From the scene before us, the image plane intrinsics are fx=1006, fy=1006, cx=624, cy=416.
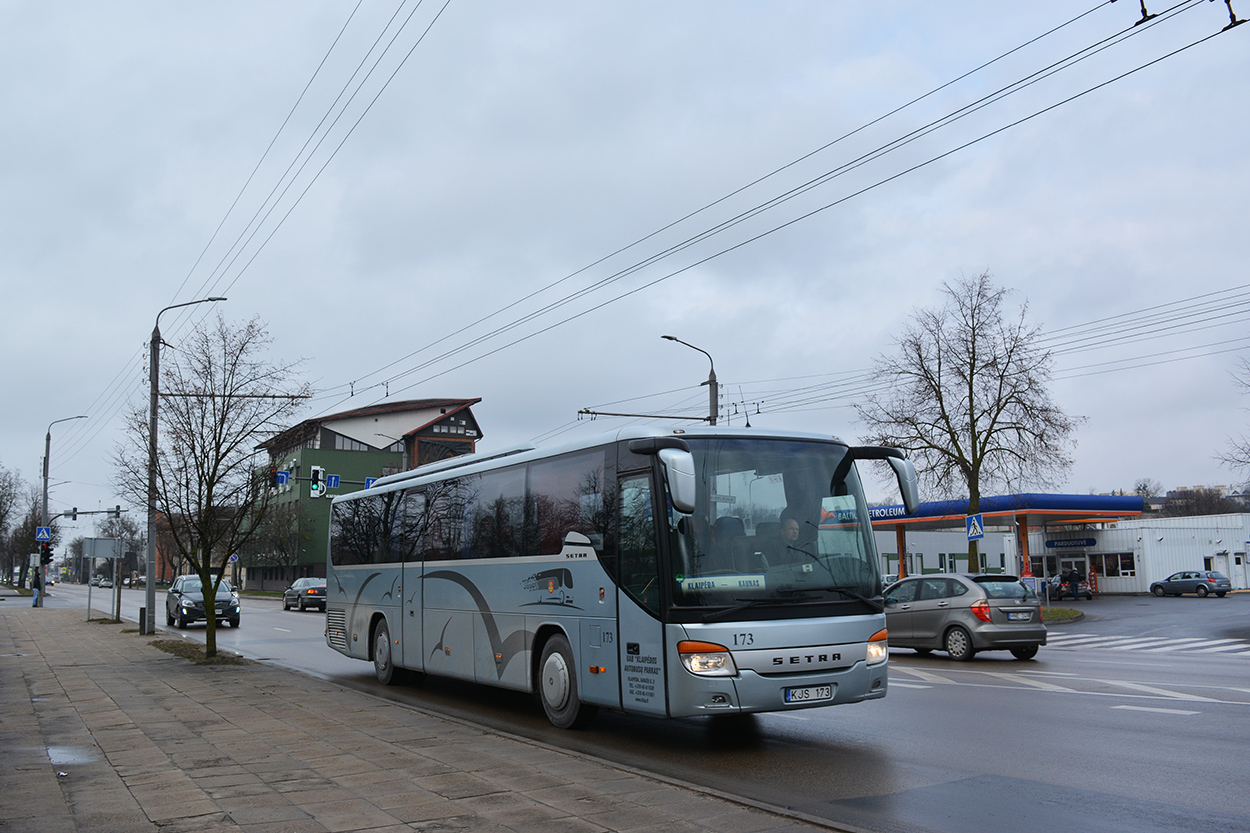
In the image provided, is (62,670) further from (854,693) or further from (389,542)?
(854,693)

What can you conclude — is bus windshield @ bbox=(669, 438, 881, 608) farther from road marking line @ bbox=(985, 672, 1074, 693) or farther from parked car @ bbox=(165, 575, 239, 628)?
parked car @ bbox=(165, 575, 239, 628)

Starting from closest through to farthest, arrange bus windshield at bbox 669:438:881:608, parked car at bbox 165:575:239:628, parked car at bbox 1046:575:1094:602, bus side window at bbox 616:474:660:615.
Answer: bus windshield at bbox 669:438:881:608, bus side window at bbox 616:474:660:615, parked car at bbox 165:575:239:628, parked car at bbox 1046:575:1094:602

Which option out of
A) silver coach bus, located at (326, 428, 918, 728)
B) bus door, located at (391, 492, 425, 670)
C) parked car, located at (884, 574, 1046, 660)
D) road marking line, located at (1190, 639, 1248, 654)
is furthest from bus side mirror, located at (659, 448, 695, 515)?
road marking line, located at (1190, 639, 1248, 654)

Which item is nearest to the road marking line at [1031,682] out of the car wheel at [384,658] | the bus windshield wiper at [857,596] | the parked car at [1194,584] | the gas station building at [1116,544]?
the bus windshield wiper at [857,596]

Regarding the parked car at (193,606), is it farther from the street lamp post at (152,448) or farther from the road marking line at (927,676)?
the road marking line at (927,676)

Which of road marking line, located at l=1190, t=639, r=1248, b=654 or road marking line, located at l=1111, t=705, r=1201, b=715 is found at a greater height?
road marking line, located at l=1111, t=705, r=1201, b=715

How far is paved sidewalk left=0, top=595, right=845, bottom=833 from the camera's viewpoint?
642 centimetres

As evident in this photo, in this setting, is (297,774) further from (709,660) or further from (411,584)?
(411,584)

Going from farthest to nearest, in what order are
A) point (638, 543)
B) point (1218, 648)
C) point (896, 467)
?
point (1218, 648), point (896, 467), point (638, 543)

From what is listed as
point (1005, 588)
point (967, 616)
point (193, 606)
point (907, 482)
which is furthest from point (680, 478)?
point (193, 606)

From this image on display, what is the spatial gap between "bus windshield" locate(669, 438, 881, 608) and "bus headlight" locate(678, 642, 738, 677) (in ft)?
1.22

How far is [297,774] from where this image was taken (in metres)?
7.95

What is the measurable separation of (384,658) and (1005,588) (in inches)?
429

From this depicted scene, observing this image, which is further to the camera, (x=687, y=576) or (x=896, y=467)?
(x=896, y=467)
